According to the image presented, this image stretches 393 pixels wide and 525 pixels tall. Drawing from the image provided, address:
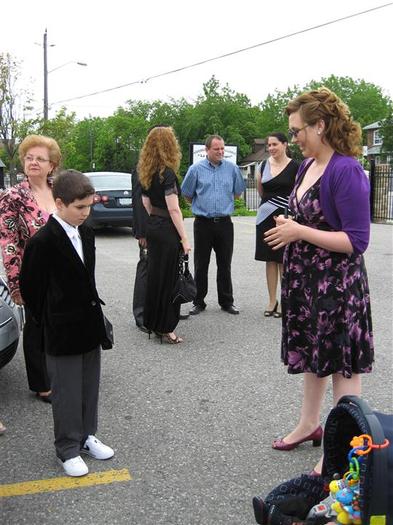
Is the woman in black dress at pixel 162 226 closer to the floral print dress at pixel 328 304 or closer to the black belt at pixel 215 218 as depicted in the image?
the black belt at pixel 215 218

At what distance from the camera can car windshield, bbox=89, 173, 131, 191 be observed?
543 inches

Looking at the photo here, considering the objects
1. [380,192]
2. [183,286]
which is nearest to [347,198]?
[183,286]

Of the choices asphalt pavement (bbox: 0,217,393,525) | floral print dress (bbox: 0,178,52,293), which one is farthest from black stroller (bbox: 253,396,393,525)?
floral print dress (bbox: 0,178,52,293)

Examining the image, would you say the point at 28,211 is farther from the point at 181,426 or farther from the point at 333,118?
the point at 333,118

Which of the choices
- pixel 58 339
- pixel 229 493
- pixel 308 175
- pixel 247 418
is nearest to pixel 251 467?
pixel 229 493

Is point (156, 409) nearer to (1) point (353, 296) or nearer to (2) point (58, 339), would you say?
(2) point (58, 339)

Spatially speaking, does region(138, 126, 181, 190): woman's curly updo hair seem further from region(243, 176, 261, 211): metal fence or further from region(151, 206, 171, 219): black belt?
region(243, 176, 261, 211): metal fence

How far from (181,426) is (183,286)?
1.87 m

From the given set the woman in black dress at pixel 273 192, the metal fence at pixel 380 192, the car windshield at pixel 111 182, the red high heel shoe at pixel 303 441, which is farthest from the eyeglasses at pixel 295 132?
the metal fence at pixel 380 192

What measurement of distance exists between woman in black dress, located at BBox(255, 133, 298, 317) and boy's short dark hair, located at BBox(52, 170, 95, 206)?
3.07 meters

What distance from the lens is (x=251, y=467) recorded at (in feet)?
10.3

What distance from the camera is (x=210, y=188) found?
6332 mm

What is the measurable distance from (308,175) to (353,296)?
0.64 metres

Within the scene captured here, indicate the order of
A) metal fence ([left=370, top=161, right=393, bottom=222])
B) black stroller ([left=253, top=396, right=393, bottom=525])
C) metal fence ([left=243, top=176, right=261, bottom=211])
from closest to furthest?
black stroller ([left=253, top=396, right=393, bottom=525]), metal fence ([left=370, top=161, right=393, bottom=222]), metal fence ([left=243, top=176, right=261, bottom=211])
